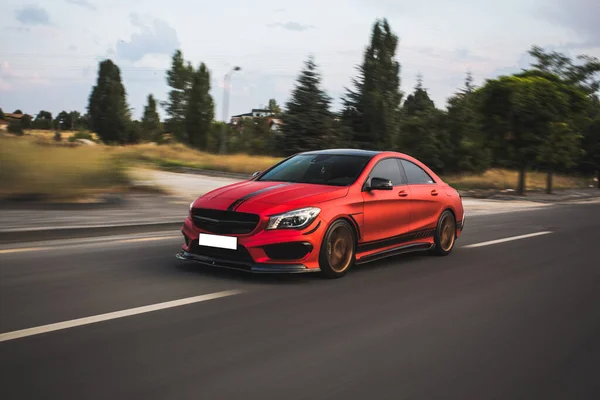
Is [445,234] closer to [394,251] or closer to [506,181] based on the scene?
[394,251]

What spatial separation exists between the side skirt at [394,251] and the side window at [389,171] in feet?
2.64

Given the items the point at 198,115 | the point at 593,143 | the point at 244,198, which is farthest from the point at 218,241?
the point at 198,115

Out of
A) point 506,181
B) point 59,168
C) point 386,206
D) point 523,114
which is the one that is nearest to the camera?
point 386,206

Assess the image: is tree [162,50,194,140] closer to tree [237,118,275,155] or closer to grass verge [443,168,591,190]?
tree [237,118,275,155]

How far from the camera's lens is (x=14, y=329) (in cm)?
486

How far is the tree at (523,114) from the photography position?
2964cm

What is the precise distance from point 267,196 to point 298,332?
2.23 m

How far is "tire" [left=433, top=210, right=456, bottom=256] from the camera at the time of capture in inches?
365

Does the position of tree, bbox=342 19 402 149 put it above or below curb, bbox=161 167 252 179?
above

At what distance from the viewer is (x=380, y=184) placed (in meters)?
7.79

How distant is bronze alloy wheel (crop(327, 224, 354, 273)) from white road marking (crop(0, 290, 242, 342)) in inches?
46.6

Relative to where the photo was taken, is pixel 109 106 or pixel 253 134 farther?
pixel 109 106

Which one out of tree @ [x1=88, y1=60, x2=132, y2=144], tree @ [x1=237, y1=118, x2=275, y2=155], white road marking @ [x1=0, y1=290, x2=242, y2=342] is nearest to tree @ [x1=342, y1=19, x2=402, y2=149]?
tree @ [x1=237, y1=118, x2=275, y2=155]

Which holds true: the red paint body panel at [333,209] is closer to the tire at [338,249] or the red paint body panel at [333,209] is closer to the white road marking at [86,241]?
the tire at [338,249]
